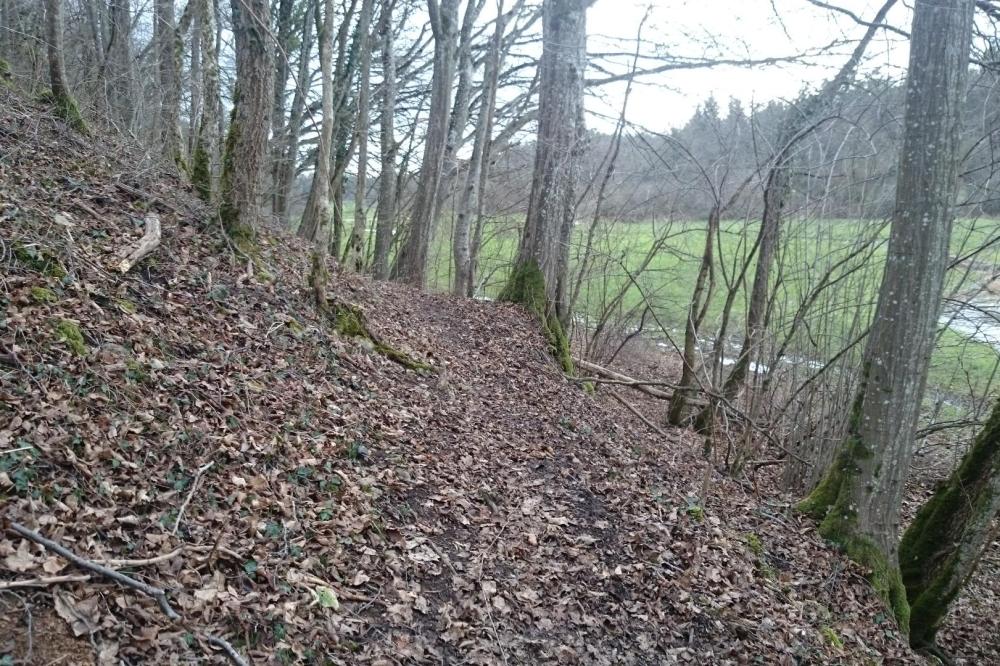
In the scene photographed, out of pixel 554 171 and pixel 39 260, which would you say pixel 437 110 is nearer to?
pixel 554 171

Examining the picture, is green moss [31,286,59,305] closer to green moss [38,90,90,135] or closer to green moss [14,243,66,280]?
green moss [14,243,66,280]

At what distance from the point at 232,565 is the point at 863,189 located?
8.29 m

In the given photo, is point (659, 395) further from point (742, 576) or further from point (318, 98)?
point (318, 98)

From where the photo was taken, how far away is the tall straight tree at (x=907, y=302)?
5.33 metres

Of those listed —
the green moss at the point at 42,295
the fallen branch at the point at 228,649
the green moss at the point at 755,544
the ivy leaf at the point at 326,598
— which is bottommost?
the green moss at the point at 755,544

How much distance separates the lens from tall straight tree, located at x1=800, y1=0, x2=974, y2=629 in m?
5.33

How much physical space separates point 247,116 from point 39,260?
253 centimetres

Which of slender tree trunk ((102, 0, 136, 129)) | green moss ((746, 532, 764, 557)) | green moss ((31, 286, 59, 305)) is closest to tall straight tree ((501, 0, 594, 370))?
green moss ((746, 532, 764, 557))

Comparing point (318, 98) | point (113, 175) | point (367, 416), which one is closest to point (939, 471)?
point (367, 416)

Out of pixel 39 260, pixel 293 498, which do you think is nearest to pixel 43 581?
pixel 293 498

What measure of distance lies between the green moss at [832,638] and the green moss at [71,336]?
5.66m

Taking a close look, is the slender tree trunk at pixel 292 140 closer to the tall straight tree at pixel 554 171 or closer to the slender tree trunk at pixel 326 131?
the tall straight tree at pixel 554 171

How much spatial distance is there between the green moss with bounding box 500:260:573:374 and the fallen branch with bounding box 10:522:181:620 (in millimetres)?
6858

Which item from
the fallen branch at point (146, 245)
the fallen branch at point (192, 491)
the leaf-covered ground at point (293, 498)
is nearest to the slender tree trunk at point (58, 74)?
the leaf-covered ground at point (293, 498)
